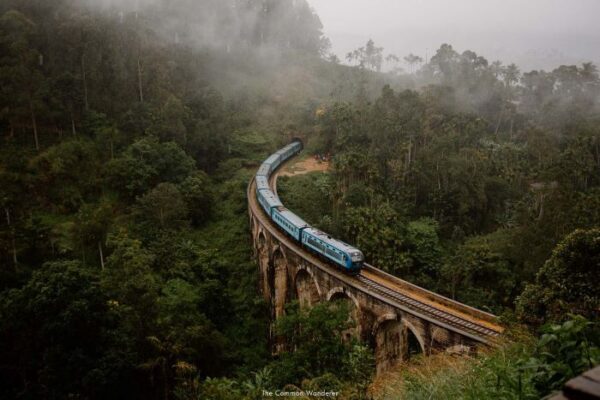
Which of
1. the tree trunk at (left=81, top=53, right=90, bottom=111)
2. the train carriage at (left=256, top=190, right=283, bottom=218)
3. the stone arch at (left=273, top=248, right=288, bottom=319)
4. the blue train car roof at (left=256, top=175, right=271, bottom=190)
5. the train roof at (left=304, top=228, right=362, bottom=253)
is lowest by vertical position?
the stone arch at (left=273, top=248, right=288, bottom=319)

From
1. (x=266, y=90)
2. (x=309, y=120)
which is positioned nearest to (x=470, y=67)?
(x=309, y=120)

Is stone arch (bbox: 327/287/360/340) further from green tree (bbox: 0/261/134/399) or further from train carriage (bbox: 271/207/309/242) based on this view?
green tree (bbox: 0/261/134/399)

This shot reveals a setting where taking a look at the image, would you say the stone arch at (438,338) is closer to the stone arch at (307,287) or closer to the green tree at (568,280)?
the green tree at (568,280)

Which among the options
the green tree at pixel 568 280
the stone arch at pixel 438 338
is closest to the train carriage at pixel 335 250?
the stone arch at pixel 438 338

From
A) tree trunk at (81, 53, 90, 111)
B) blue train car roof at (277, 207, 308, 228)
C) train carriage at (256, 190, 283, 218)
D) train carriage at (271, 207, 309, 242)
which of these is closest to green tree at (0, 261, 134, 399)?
train carriage at (271, 207, 309, 242)

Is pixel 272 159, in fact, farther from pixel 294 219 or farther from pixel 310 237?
pixel 310 237

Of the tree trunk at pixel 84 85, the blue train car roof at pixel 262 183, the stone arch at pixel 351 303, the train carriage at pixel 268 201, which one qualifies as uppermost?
the tree trunk at pixel 84 85
